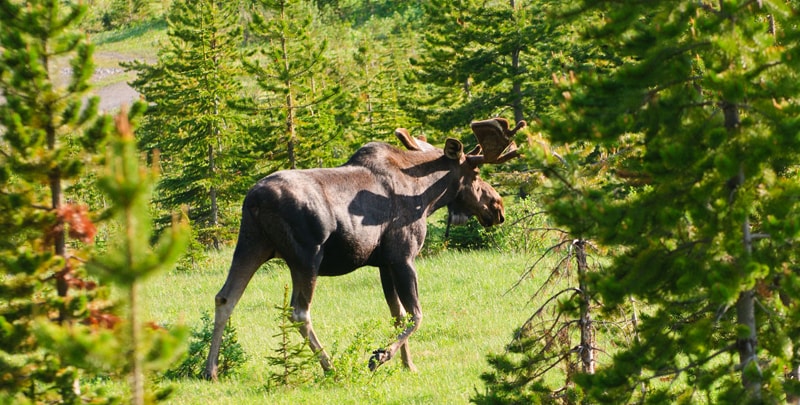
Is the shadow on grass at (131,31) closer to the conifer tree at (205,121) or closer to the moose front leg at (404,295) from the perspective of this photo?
the conifer tree at (205,121)

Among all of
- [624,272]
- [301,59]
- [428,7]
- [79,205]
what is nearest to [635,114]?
[624,272]

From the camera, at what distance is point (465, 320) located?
1555 cm

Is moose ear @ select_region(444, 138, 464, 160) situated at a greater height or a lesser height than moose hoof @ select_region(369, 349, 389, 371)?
greater

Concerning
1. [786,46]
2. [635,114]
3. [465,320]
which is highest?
[786,46]

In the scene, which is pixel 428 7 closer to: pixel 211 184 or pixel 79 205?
pixel 211 184

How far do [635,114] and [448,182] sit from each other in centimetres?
683

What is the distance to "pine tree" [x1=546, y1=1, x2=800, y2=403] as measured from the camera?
19.3 feet

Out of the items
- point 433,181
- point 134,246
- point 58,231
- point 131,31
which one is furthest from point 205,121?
point 131,31

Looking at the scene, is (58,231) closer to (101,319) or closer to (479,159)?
(101,319)

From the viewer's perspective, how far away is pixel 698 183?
20.6 feet

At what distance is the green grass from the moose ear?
2.58 m

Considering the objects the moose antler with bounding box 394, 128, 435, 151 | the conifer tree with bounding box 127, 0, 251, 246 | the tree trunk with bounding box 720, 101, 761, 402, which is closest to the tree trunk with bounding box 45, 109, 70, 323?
the tree trunk with bounding box 720, 101, 761, 402

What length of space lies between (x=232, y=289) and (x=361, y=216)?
1.83m

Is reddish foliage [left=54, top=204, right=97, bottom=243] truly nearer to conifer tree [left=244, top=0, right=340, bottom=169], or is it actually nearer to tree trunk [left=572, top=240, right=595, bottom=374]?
tree trunk [left=572, top=240, right=595, bottom=374]
